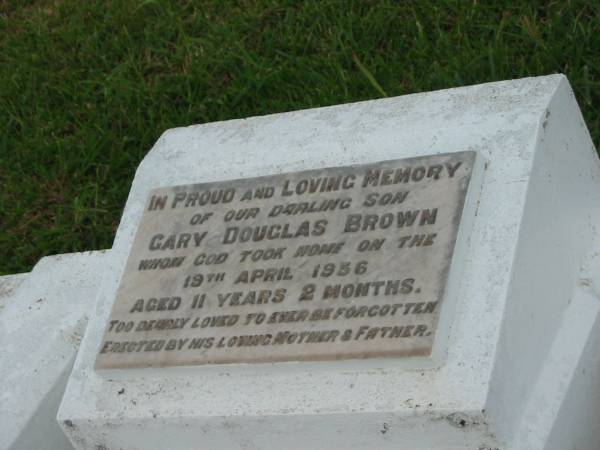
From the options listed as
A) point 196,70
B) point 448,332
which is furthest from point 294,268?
point 196,70

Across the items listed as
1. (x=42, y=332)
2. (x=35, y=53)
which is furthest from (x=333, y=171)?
(x=35, y=53)

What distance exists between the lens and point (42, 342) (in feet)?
8.84

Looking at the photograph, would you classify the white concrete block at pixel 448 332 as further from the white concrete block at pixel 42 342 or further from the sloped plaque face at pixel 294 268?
the white concrete block at pixel 42 342

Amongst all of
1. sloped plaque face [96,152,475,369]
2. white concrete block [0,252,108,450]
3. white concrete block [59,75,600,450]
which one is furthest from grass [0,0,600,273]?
sloped plaque face [96,152,475,369]

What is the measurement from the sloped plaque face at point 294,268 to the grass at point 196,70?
44.9 inches

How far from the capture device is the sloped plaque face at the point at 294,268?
2.07m

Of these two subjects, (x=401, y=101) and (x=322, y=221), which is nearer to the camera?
(x=322, y=221)

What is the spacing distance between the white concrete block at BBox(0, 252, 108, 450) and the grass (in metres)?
0.75

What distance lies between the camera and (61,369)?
8.71ft

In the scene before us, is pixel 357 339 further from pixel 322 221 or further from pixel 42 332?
pixel 42 332

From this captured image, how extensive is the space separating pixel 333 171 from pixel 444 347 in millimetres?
492

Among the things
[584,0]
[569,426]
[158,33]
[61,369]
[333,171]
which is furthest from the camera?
[158,33]

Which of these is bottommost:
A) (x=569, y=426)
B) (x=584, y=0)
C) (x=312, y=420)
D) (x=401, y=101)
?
(x=312, y=420)

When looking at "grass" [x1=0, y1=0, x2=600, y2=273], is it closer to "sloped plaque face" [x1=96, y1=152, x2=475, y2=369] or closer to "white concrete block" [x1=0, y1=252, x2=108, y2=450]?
"white concrete block" [x1=0, y1=252, x2=108, y2=450]
